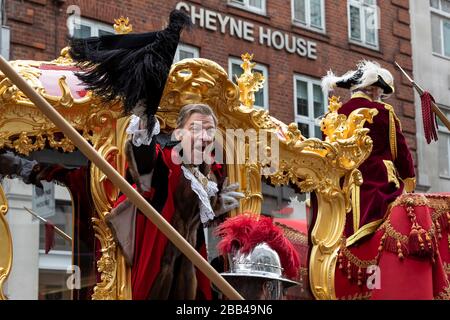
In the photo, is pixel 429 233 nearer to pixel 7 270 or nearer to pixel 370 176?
pixel 370 176

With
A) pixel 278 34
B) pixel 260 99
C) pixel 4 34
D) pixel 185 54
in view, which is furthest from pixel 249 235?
pixel 278 34

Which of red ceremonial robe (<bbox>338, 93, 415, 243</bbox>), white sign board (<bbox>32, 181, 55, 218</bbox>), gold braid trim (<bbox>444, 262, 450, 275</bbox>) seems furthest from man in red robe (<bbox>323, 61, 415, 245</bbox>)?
white sign board (<bbox>32, 181, 55, 218</bbox>)

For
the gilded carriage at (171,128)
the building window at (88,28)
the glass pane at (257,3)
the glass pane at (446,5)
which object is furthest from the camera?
the glass pane at (446,5)

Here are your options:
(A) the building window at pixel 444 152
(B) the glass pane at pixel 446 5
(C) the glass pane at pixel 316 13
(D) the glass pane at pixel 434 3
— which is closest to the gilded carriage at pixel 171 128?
(C) the glass pane at pixel 316 13

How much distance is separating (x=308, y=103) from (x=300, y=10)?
4.88 ft

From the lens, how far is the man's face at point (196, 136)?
4.91 metres

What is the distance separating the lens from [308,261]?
5855mm

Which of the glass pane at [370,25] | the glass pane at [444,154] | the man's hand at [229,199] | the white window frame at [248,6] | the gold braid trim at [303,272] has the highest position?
the glass pane at [370,25]

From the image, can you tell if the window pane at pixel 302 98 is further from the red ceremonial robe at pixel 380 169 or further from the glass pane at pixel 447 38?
the red ceremonial robe at pixel 380 169

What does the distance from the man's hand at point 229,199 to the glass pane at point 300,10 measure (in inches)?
367

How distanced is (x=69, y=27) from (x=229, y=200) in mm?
6575

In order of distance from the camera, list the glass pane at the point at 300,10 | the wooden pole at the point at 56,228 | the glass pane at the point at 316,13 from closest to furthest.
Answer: the wooden pole at the point at 56,228, the glass pane at the point at 300,10, the glass pane at the point at 316,13

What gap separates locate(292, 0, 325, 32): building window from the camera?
14.3 meters

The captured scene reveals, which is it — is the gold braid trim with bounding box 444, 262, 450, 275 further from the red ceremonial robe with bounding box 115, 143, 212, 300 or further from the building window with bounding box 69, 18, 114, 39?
the building window with bounding box 69, 18, 114, 39
